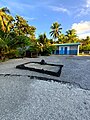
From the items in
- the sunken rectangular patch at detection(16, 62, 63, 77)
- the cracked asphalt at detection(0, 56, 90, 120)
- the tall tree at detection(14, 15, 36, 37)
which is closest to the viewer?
the cracked asphalt at detection(0, 56, 90, 120)

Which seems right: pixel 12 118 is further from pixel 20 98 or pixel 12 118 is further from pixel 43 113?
pixel 20 98

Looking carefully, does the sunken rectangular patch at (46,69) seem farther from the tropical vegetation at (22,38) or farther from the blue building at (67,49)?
the blue building at (67,49)

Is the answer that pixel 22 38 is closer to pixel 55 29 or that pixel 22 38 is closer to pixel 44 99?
pixel 44 99

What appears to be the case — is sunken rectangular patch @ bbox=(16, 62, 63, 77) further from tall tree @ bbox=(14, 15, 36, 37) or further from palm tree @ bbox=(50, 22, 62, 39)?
palm tree @ bbox=(50, 22, 62, 39)

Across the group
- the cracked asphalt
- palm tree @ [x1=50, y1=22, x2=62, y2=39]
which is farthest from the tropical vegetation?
the cracked asphalt

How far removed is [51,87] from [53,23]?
38.4 meters

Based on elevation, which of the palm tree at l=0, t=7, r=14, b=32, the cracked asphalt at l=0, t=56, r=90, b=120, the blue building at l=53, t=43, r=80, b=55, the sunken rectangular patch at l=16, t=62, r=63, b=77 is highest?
the palm tree at l=0, t=7, r=14, b=32

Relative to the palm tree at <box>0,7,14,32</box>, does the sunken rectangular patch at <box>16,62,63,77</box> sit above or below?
below

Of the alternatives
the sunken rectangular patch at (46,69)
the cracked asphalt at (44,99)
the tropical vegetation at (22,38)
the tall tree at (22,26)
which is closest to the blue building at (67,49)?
the tropical vegetation at (22,38)

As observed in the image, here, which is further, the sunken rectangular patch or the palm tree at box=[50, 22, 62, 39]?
the palm tree at box=[50, 22, 62, 39]

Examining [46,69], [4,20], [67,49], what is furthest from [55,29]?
[46,69]

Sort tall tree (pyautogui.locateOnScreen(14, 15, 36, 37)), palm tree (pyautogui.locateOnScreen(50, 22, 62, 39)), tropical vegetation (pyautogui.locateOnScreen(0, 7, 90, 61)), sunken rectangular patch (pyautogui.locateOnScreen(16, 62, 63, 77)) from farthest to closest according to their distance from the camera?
palm tree (pyautogui.locateOnScreen(50, 22, 62, 39))
tall tree (pyautogui.locateOnScreen(14, 15, 36, 37))
tropical vegetation (pyautogui.locateOnScreen(0, 7, 90, 61))
sunken rectangular patch (pyautogui.locateOnScreen(16, 62, 63, 77))

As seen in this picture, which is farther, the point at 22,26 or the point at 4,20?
the point at 22,26

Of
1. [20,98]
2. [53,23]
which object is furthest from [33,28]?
[20,98]
